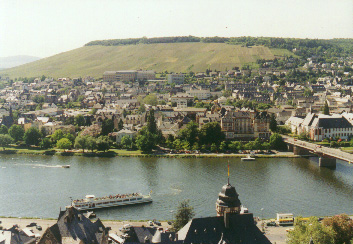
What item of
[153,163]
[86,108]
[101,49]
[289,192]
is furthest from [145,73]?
[289,192]

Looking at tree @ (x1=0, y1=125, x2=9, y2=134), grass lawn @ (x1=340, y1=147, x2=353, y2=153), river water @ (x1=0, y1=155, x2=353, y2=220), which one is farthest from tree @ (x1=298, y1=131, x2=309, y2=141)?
tree @ (x1=0, y1=125, x2=9, y2=134)

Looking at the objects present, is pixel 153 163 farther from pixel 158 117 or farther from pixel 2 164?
pixel 158 117

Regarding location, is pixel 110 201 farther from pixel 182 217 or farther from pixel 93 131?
pixel 93 131

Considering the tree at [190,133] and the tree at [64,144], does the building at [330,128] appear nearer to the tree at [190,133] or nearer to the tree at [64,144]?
the tree at [190,133]

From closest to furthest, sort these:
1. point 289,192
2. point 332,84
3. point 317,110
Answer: point 289,192, point 317,110, point 332,84

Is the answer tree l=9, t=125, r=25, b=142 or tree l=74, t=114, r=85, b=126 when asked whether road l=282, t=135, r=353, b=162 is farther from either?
tree l=9, t=125, r=25, b=142

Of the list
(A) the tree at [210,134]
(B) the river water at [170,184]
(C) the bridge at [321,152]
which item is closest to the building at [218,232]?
(B) the river water at [170,184]
